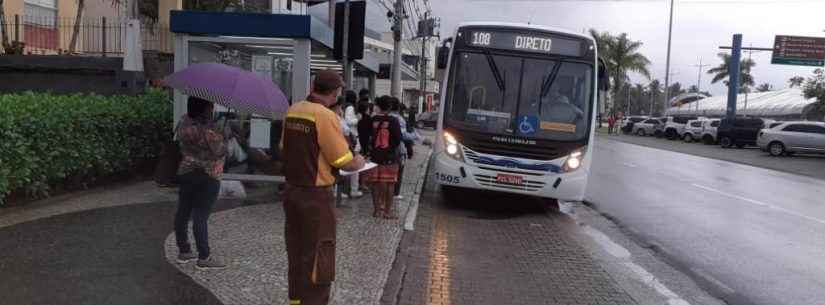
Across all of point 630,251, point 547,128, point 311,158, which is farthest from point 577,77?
point 311,158

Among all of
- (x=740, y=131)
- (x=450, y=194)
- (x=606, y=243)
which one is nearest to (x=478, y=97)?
(x=450, y=194)

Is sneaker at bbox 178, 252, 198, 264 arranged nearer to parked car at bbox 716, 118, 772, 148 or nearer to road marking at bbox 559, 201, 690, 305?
road marking at bbox 559, 201, 690, 305

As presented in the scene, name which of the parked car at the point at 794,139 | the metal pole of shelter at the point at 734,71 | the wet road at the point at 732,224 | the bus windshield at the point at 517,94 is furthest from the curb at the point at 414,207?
the metal pole of shelter at the point at 734,71

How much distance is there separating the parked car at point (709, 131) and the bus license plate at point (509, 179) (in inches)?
1341

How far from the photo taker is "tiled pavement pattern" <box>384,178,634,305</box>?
6.29 metres

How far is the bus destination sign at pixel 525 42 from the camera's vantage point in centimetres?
1095

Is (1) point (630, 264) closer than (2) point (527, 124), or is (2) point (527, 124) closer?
(1) point (630, 264)

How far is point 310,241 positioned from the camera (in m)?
4.19

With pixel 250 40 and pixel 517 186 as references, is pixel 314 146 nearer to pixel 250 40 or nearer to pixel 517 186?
pixel 250 40

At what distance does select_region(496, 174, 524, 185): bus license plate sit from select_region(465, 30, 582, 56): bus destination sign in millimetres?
1990

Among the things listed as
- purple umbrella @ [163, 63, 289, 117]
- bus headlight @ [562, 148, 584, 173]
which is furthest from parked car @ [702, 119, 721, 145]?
purple umbrella @ [163, 63, 289, 117]

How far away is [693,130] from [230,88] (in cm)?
4272

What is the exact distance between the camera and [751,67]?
260 feet

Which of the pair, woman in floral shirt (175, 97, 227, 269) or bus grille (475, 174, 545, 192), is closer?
woman in floral shirt (175, 97, 227, 269)
